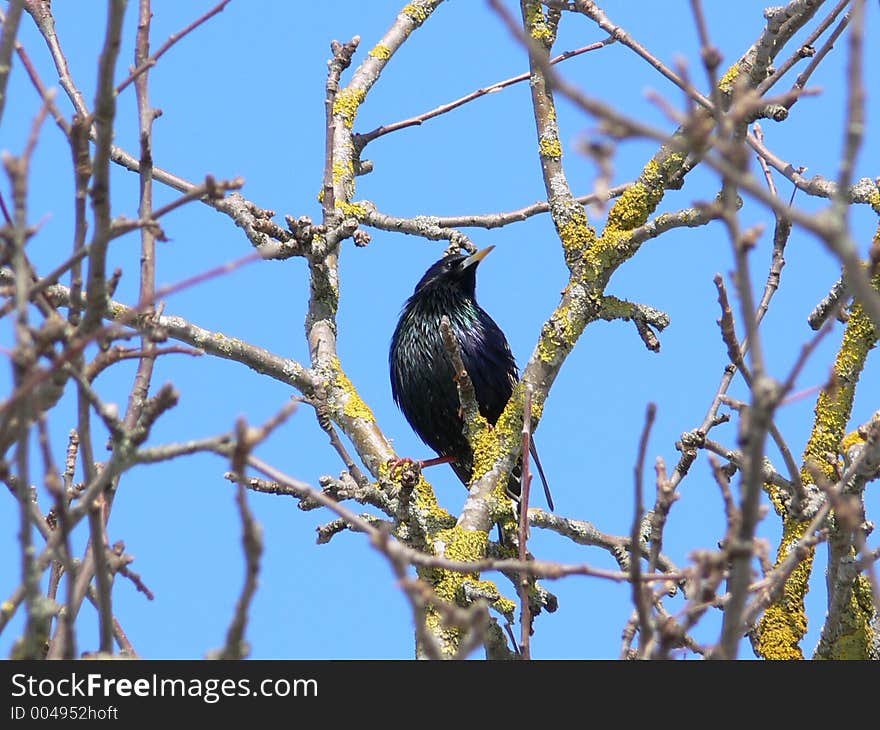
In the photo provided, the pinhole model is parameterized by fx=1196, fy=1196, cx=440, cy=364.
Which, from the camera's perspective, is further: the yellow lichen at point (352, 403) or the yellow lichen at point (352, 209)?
the yellow lichen at point (352, 209)

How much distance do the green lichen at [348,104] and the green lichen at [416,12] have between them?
0.57 m

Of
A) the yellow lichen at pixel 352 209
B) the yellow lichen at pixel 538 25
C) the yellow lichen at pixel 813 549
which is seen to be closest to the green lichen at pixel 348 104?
the yellow lichen at pixel 352 209

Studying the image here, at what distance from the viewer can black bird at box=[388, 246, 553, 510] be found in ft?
22.5

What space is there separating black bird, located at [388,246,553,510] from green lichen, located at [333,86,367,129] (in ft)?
5.34

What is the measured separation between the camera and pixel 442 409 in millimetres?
6871

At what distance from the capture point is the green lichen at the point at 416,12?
19.6 ft

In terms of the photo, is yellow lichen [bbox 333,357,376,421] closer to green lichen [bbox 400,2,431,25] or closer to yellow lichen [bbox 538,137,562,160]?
yellow lichen [bbox 538,137,562,160]

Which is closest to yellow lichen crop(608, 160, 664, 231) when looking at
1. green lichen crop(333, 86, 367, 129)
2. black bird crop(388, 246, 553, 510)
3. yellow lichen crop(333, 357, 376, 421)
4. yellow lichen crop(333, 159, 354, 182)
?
yellow lichen crop(333, 357, 376, 421)

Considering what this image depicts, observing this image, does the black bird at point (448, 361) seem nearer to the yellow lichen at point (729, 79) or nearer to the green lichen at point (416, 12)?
the green lichen at point (416, 12)

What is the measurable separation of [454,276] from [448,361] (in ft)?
2.41

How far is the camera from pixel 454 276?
7.39m
